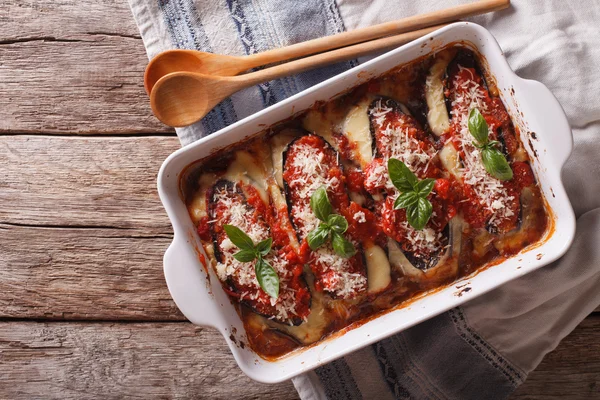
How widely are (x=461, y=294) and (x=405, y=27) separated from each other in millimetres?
1086

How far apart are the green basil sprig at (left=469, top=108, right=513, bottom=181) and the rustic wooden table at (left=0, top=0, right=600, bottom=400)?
3.32ft

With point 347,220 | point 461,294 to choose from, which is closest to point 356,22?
point 347,220

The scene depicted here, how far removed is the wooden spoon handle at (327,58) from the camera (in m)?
2.16

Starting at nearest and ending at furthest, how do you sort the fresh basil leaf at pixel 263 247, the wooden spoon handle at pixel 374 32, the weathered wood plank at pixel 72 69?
the fresh basil leaf at pixel 263 247
the wooden spoon handle at pixel 374 32
the weathered wood plank at pixel 72 69

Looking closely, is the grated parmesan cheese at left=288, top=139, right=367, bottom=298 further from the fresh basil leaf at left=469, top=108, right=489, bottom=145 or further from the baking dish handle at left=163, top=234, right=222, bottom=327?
the fresh basil leaf at left=469, top=108, right=489, bottom=145

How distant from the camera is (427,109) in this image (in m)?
2.19

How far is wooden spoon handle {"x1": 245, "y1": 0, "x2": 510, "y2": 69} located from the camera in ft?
7.04

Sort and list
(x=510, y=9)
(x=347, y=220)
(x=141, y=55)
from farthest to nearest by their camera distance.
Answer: (x=141, y=55) < (x=510, y=9) < (x=347, y=220)

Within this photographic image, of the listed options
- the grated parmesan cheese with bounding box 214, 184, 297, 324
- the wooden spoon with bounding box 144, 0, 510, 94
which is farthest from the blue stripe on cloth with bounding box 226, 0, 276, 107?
the grated parmesan cheese with bounding box 214, 184, 297, 324

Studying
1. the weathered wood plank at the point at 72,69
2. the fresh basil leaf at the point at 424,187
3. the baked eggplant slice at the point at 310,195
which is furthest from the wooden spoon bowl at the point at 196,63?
the fresh basil leaf at the point at 424,187

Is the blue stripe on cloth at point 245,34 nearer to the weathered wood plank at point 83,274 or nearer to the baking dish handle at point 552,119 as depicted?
the weathered wood plank at point 83,274

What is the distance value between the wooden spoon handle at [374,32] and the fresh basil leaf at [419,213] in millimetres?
703

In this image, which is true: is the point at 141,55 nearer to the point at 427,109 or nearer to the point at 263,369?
the point at 427,109

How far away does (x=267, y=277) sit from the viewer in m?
2.01
